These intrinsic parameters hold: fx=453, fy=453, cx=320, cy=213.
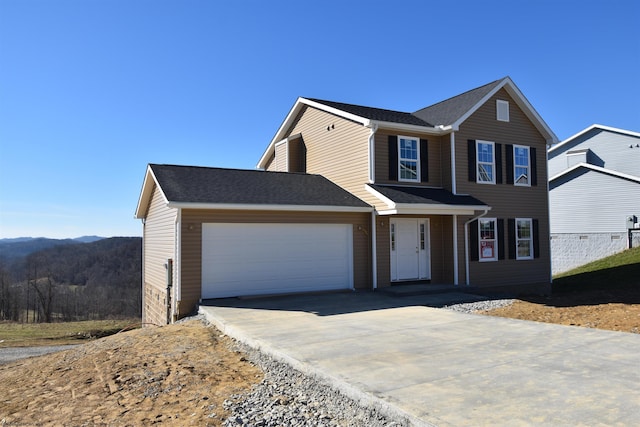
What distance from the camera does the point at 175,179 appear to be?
1235cm

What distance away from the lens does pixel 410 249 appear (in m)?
14.2

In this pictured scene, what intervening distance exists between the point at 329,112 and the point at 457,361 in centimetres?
1124

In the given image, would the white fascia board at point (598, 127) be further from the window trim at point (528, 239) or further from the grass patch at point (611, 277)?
the window trim at point (528, 239)

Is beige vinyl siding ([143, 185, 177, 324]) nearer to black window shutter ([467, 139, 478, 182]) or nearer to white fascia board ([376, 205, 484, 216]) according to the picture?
white fascia board ([376, 205, 484, 216])

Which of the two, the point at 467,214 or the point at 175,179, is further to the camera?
the point at 467,214

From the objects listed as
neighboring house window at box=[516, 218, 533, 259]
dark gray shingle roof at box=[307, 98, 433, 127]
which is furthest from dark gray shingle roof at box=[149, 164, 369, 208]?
neighboring house window at box=[516, 218, 533, 259]

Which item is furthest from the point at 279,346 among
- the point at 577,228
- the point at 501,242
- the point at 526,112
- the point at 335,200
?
the point at 577,228

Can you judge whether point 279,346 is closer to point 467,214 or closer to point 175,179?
point 175,179

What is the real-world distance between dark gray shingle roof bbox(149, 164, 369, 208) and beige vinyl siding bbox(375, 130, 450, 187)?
1.13 m

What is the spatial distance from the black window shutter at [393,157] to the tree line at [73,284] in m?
44.1

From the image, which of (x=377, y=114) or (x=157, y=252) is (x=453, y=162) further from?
(x=157, y=252)

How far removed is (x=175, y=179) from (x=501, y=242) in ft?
34.6

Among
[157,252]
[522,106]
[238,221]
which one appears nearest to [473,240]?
[522,106]

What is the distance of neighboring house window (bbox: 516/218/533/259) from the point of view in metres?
15.6
